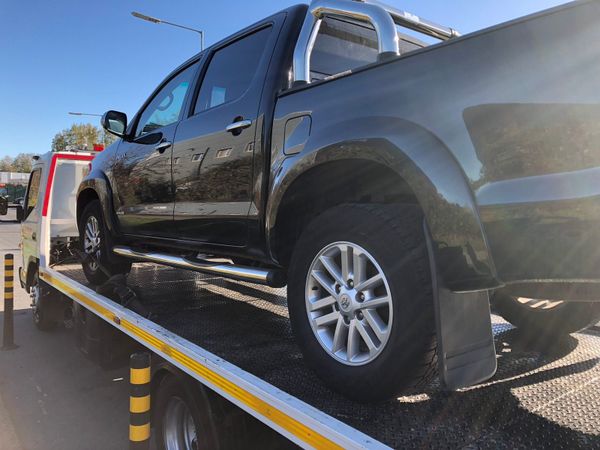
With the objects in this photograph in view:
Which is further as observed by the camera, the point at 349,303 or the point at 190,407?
the point at 190,407

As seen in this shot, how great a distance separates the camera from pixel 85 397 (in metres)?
4.27

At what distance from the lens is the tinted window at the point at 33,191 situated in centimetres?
616

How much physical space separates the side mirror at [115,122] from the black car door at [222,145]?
1028 millimetres

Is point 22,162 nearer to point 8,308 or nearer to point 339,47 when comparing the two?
point 8,308

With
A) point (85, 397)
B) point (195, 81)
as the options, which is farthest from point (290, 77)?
point (85, 397)

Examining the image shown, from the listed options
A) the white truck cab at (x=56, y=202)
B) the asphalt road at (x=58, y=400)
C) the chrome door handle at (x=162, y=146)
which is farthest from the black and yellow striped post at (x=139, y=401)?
the white truck cab at (x=56, y=202)

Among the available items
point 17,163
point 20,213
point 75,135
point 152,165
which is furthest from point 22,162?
point 152,165

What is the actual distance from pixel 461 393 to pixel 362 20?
1.73m

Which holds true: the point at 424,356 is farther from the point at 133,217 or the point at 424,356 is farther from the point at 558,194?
the point at 133,217

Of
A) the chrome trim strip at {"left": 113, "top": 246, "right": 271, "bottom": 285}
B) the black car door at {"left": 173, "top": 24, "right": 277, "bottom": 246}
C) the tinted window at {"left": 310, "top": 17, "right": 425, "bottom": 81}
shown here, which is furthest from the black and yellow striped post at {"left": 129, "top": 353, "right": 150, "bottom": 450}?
the tinted window at {"left": 310, "top": 17, "right": 425, "bottom": 81}

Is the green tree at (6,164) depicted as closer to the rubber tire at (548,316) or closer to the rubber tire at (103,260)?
the rubber tire at (103,260)

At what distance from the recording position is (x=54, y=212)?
5969mm

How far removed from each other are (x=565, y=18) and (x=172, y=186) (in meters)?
2.58

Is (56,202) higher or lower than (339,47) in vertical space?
lower
